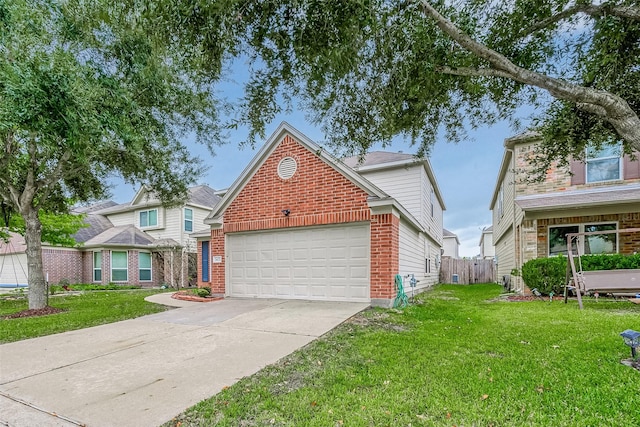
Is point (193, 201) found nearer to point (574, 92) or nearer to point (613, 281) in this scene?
point (613, 281)

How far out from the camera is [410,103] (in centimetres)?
580

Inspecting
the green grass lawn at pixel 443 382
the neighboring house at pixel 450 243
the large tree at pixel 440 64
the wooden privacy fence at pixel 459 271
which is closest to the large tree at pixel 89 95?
the large tree at pixel 440 64

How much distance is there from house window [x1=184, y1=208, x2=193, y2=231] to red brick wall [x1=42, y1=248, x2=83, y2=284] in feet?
20.0

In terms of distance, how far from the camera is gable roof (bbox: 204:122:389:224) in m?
8.39

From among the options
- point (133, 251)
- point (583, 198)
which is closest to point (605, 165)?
point (583, 198)

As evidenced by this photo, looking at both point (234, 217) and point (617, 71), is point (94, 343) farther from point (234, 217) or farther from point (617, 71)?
point (617, 71)

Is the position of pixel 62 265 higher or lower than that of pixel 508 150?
lower

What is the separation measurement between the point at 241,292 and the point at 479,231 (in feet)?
115

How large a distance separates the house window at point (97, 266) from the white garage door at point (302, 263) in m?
12.5

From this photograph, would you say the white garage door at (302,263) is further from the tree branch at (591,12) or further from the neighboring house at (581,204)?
the neighboring house at (581,204)

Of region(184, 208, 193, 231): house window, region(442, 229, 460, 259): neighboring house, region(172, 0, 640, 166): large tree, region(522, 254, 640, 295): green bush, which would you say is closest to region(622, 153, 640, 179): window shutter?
region(522, 254, 640, 295): green bush

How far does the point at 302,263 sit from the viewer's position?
30.0ft

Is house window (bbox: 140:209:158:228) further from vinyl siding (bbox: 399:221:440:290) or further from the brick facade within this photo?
the brick facade

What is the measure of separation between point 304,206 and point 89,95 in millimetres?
5293
